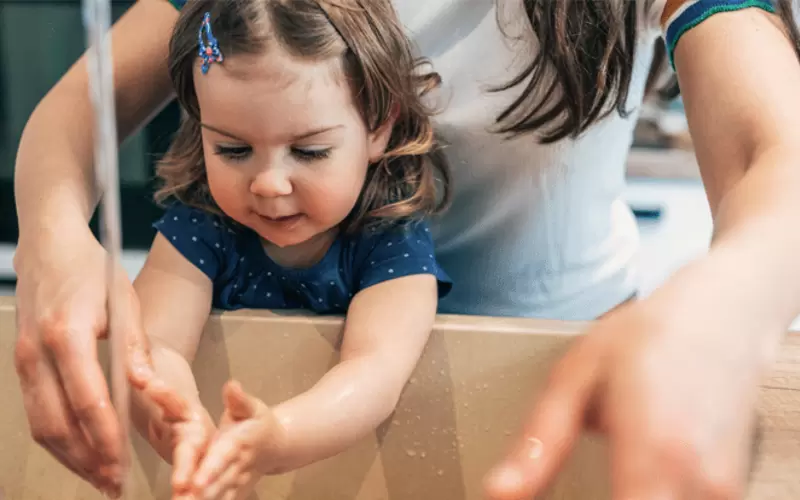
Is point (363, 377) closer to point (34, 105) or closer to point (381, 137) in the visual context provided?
point (381, 137)

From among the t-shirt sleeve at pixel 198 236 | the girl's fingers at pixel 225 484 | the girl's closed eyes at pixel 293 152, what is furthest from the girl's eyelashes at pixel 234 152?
the girl's fingers at pixel 225 484

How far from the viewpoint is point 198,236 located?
584 millimetres

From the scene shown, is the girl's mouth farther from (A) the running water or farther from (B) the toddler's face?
(A) the running water

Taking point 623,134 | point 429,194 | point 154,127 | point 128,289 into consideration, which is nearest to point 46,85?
point 154,127

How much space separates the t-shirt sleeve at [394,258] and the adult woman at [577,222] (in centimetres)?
9

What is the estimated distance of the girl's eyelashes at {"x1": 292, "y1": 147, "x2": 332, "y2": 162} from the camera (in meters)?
0.49

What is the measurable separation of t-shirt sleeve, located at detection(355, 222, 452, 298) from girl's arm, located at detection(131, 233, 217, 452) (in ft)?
0.41

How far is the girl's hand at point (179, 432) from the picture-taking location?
36 centimetres

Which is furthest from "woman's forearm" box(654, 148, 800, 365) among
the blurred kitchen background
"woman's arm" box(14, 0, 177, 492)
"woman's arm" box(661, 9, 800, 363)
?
"woman's arm" box(14, 0, 177, 492)

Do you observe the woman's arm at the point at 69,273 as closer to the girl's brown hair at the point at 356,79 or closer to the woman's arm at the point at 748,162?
the girl's brown hair at the point at 356,79

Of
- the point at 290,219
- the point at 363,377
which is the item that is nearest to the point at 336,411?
the point at 363,377

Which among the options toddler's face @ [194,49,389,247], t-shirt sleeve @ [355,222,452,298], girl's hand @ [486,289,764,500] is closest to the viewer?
girl's hand @ [486,289,764,500]

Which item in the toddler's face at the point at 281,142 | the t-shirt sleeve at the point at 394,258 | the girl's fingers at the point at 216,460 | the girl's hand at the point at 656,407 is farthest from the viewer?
the t-shirt sleeve at the point at 394,258

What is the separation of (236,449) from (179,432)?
0.04m
